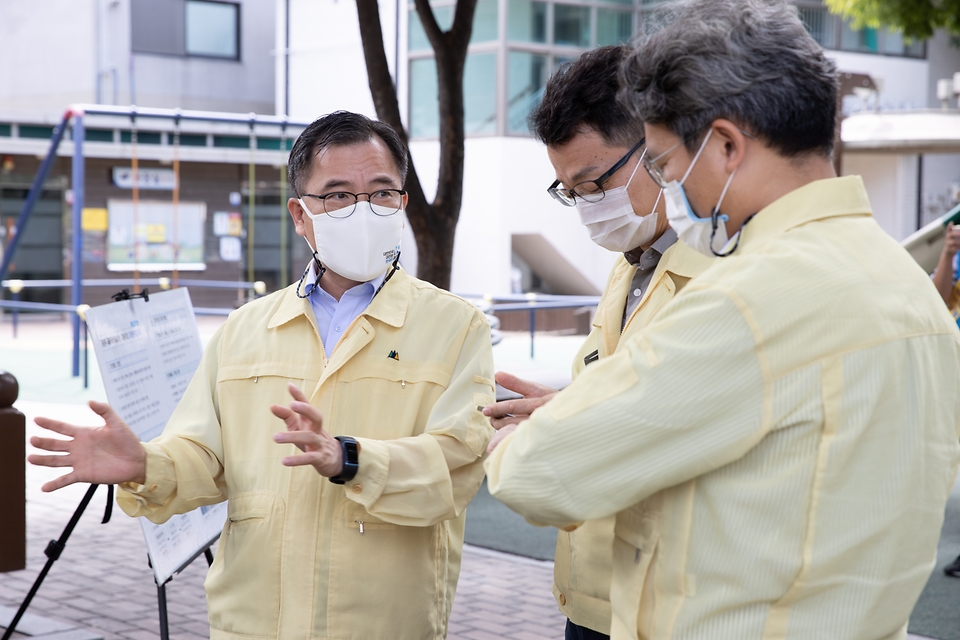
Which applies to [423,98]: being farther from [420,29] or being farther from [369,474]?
[369,474]

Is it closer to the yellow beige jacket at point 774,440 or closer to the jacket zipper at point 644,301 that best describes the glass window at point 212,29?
the jacket zipper at point 644,301

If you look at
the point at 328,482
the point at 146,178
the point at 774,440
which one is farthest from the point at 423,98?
the point at 774,440

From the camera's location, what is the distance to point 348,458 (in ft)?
7.10

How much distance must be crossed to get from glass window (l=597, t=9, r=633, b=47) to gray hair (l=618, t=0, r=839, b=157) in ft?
68.2

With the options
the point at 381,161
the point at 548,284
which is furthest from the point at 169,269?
the point at 381,161

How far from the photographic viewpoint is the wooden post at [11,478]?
4473 mm

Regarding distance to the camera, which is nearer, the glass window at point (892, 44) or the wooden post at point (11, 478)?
the wooden post at point (11, 478)

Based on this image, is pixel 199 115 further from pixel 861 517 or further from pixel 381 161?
pixel 861 517

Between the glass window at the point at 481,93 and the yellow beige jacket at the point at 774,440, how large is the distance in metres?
19.9

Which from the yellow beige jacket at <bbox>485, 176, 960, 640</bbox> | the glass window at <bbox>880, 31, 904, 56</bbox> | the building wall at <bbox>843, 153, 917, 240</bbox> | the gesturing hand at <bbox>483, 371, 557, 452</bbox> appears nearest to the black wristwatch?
the gesturing hand at <bbox>483, 371, 557, 452</bbox>

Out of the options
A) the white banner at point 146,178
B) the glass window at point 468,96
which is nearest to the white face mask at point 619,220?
the glass window at point 468,96

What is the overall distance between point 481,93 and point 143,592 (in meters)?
16.9

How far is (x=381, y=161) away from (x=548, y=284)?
20634mm

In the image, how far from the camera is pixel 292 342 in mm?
2508
